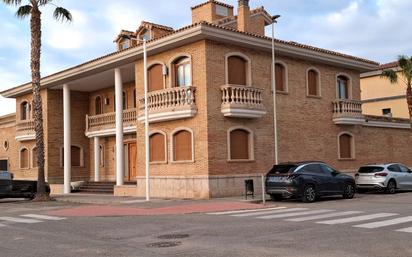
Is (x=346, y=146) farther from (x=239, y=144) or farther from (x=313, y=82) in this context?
(x=239, y=144)

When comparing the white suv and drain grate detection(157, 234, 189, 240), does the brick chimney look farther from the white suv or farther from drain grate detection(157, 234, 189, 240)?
drain grate detection(157, 234, 189, 240)

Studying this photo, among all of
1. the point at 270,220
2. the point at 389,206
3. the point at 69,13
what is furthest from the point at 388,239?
the point at 69,13

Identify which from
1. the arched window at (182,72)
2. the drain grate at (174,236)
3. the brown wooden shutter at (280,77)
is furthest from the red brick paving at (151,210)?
the brown wooden shutter at (280,77)

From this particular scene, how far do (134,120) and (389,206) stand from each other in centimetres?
1626

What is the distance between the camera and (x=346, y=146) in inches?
1224

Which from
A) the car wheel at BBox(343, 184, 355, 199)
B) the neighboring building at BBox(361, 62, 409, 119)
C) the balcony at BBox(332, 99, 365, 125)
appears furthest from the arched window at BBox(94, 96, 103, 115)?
the neighboring building at BBox(361, 62, 409, 119)

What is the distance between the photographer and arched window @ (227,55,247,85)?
24953 millimetres

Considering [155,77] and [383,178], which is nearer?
[383,178]

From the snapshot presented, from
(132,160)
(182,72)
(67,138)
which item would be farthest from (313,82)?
(67,138)

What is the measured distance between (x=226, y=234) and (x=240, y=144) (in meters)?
13.2

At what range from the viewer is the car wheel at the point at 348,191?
22945 millimetres

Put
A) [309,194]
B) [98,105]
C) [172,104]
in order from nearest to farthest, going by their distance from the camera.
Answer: [309,194]
[172,104]
[98,105]

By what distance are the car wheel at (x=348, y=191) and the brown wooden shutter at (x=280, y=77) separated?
6.49m

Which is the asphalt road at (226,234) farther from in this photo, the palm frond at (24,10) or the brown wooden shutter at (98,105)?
the brown wooden shutter at (98,105)
